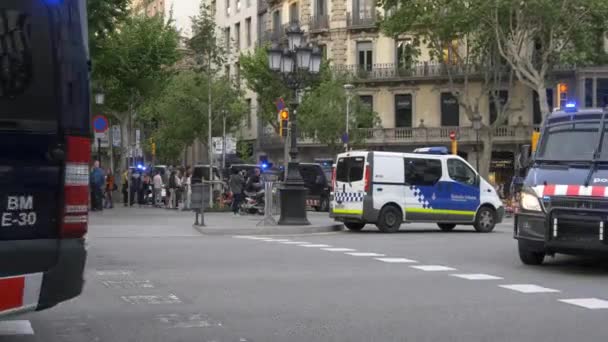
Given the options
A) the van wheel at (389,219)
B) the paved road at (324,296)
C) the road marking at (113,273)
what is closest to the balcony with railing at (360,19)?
the van wheel at (389,219)

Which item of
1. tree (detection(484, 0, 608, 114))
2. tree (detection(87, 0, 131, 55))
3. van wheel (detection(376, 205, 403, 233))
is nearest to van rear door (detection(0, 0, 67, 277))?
van wheel (detection(376, 205, 403, 233))

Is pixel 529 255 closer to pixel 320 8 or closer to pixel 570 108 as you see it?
pixel 570 108

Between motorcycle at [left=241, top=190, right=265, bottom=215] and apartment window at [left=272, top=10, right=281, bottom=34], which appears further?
apartment window at [left=272, top=10, right=281, bottom=34]

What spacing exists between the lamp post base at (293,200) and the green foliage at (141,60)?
733 inches

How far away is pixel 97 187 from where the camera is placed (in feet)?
100

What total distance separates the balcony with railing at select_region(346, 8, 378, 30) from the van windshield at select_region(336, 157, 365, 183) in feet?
112

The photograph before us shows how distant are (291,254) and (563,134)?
4.87 meters

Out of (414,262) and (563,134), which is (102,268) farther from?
(563,134)

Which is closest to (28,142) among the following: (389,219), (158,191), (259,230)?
(259,230)

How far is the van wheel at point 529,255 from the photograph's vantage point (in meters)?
13.1

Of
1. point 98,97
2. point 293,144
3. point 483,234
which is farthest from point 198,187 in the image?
point 98,97

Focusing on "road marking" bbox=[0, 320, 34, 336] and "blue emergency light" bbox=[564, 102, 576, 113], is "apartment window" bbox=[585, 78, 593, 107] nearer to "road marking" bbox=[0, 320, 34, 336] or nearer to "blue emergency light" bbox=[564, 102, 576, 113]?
"blue emergency light" bbox=[564, 102, 576, 113]

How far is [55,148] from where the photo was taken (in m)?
5.48

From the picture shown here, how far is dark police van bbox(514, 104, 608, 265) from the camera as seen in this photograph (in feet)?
38.8
